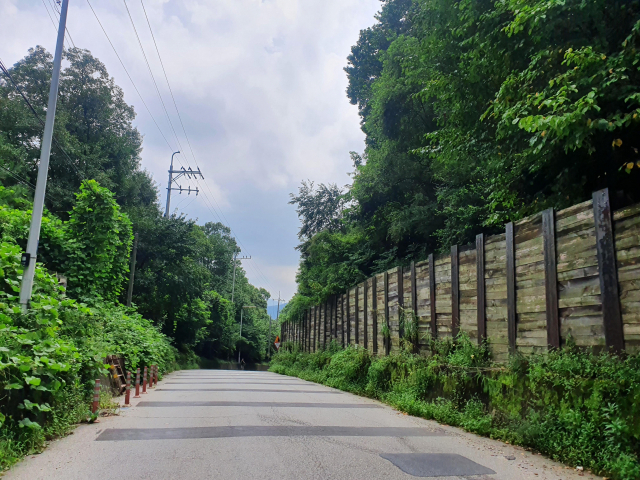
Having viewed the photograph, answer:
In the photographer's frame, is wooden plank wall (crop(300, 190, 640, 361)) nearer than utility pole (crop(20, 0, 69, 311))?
Yes

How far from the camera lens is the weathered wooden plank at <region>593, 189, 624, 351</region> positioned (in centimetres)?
580

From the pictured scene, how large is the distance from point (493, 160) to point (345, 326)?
11723mm

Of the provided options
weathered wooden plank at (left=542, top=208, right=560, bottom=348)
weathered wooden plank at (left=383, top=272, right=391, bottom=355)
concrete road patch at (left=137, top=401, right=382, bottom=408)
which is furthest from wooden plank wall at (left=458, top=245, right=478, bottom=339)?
weathered wooden plank at (left=383, top=272, right=391, bottom=355)

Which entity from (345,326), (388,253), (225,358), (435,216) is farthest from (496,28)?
(225,358)

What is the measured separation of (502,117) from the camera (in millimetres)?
6938

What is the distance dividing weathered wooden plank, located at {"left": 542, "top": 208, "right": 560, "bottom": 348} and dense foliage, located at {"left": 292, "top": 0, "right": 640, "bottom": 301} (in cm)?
100

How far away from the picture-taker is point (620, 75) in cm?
575

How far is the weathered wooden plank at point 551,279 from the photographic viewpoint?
6.94 m

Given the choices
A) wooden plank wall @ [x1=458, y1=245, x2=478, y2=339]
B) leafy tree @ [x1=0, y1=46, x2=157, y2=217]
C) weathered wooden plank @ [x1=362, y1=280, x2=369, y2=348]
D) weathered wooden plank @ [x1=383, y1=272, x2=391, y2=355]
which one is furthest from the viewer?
leafy tree @ [x1=0, y1=46, x2=157, y2=217]

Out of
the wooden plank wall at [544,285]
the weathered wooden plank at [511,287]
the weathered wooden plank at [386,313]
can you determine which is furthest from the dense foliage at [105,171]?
the weathered wooden plank at [511,287]

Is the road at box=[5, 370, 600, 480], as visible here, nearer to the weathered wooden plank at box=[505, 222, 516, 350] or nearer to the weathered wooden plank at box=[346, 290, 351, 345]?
the weathered wooden plank at box=[505, 222, 516, 350]

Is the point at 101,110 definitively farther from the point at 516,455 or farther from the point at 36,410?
the point at 516,455

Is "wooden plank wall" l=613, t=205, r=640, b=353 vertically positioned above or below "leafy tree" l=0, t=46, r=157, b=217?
below

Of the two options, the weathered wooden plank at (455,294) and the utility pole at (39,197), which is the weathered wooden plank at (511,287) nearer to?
the weathered wooden plank at (455,294)
